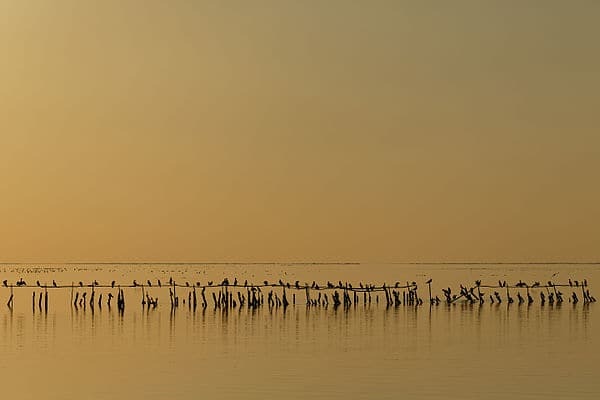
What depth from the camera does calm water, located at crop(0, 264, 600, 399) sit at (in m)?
28.7

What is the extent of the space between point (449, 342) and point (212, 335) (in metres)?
9.31

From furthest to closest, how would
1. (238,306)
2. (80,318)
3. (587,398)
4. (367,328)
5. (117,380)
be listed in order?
(238,306) → (80,318) → (367,328) → (117,380) → (587,398)

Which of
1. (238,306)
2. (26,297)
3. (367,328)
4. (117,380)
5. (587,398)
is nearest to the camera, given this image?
(587,398)

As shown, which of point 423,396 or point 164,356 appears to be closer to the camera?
point 423,396

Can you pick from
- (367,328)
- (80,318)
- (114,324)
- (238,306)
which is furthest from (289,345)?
(238,306)

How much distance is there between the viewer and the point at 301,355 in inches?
1433

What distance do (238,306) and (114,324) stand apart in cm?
1615

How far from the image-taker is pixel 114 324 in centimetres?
5028

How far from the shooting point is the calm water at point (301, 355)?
28656mm

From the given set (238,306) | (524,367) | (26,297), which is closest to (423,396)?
(524,367)

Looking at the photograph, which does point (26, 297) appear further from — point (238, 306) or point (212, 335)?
point (212, 335)

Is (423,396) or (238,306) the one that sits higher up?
(238,306)

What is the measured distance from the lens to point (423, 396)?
27.1m

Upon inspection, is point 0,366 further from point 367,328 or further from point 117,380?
point 367,328
